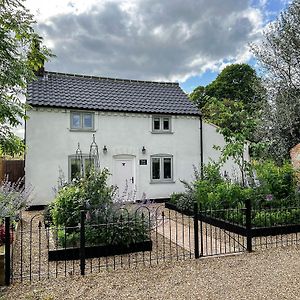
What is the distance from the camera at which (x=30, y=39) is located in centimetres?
588

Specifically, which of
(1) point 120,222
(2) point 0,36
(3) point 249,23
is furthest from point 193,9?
(1) point 120,222

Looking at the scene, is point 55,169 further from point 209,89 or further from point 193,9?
point 209,89

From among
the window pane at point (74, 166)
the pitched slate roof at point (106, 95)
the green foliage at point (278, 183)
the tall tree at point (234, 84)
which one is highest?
the tall tree at point (234, 84)

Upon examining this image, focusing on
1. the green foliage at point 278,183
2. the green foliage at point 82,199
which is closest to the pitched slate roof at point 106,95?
the green foliage at point 278,183

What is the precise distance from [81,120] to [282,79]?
11808mm

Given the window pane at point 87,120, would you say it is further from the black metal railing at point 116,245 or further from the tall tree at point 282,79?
the tall tree at point 282,79

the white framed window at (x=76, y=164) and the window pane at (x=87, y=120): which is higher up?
the window pane at (x=87, y=120)

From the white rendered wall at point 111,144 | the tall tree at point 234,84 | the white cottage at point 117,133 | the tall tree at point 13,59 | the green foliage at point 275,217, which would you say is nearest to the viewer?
the tall tree at point 13,59

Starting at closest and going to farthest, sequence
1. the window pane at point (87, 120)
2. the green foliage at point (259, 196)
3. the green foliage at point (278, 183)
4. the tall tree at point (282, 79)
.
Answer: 1. the green foliage at point (259, 196)
2. the green foliage at point (278, 183)
3. the window pane at point (87, 120)
4. the tall tree at point (282, 79)

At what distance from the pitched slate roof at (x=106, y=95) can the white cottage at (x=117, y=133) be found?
0.15ft

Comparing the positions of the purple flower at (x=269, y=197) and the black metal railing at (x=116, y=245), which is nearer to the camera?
the black metal railing at (x=116, y=245)

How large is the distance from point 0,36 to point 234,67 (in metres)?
33.6

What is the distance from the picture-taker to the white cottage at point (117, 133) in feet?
43.6

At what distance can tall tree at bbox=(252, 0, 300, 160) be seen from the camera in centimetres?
1645
